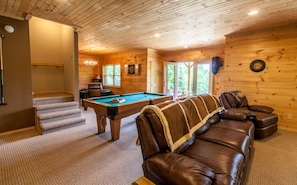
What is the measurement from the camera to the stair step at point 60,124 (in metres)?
3.26

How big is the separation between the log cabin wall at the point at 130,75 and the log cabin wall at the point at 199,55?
4.26 feet

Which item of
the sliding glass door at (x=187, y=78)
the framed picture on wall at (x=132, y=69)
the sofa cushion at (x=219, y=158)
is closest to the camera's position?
the sofa cushion at (x=219, y=158)

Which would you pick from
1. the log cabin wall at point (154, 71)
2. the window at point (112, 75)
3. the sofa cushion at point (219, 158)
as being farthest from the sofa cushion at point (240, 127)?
the window at point (112, 75)

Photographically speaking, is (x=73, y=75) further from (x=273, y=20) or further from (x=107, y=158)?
(x=273, y=20)

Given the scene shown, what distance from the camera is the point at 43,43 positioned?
14.9 feet

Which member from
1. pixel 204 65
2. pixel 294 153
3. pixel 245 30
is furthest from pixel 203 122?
pixel 204 65

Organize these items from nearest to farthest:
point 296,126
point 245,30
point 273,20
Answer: point 273,20 → point 296,126 → point 245,30

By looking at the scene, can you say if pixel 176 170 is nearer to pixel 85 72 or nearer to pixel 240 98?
pixel 240 98

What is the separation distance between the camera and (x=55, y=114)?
3537 mm

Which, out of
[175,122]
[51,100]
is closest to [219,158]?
[175,122]

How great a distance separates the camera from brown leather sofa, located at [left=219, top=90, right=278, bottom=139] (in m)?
2.94

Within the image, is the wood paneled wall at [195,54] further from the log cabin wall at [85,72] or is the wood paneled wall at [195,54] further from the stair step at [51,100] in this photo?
the stair step at [51,100]

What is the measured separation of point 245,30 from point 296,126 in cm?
264

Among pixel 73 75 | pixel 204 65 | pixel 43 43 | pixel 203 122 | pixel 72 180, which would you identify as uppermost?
A: pixel 43 43
